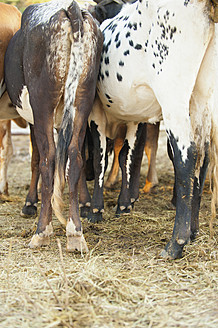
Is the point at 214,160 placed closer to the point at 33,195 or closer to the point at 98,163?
the point at 98,163

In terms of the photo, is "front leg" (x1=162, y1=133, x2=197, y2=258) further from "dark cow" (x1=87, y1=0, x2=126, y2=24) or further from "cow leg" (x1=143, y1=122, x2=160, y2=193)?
"cow leg" (x1=143, y1=122, x2=160, y2=193)

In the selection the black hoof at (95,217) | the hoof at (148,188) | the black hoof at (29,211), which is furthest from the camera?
the hoof at (148,188)

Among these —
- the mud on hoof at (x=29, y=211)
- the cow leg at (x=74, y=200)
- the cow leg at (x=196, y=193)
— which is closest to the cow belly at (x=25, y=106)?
the cow leg at (x=74, y=200)

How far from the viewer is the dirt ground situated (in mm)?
2531

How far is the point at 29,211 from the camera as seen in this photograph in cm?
535

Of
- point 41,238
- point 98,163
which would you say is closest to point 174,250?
point 41,238

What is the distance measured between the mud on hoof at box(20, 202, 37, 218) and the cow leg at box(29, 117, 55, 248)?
1.39 meters

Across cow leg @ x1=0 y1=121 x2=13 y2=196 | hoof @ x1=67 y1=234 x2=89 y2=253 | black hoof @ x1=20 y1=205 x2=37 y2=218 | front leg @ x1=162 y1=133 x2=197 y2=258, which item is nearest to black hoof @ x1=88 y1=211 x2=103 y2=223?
black hoof @ x1=20 y1=205 x2=37 y2=218

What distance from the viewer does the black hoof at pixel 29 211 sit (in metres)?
5.33

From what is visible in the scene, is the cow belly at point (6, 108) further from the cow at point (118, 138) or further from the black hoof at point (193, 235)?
the black hoof at point (193, 235)

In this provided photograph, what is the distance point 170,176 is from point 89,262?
5.16 m

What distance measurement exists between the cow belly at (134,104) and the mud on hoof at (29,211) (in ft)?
5.03

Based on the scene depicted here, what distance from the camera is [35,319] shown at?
2.50 m

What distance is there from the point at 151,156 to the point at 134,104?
2.66 m
